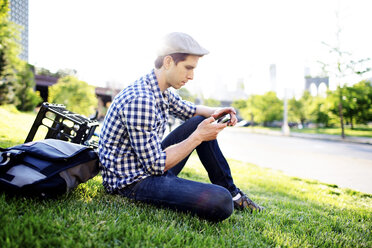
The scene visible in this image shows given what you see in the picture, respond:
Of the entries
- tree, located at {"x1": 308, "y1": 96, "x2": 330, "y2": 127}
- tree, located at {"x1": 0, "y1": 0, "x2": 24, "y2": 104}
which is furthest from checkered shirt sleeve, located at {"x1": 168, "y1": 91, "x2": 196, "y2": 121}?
tree, located at {"x1": 308, "y1": 96, "x2": 330, "y2": 127}

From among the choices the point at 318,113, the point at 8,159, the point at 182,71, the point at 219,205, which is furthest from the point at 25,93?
the point at 318,113

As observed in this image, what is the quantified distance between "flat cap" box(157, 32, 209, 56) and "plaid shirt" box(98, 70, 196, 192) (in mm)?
278

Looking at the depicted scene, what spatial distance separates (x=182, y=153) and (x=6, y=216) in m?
1.25

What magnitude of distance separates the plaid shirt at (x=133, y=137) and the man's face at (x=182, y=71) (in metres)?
0.15

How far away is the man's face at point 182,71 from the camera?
7.47ft

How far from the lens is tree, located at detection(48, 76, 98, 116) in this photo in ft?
67.4

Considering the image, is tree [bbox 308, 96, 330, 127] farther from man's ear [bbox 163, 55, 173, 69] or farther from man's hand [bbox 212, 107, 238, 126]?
man's ear [bbox 163, 55, 173, 69]

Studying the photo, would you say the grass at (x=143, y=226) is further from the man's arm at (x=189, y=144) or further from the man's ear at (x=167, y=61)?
the man's ear at (x=167, y=61)

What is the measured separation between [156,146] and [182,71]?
28.6 inches

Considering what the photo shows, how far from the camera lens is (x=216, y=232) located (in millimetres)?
1970

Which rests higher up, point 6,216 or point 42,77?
point 42,77

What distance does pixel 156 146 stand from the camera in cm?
204

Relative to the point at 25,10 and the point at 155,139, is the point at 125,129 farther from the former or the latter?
the point at 25,10

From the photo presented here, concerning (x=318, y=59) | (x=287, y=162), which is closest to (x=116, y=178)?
(x=287, y=162)
